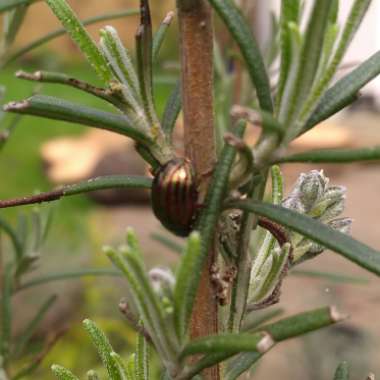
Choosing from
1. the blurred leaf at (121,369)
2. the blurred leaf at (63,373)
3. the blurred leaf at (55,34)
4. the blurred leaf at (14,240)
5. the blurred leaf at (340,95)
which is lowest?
the blurred leaf at (121,369)

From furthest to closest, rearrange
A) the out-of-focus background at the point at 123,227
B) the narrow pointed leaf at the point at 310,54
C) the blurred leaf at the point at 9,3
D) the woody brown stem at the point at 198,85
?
the out-of-focus background at the point at 123,227
the blurred leaf at the point at 9,3
the woody brown stem at the point at 198,85
the narrow pointed leaf at the point at 310,54

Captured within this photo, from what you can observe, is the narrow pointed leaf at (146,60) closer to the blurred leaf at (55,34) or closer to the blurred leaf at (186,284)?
the blurred leaf at (186,284)

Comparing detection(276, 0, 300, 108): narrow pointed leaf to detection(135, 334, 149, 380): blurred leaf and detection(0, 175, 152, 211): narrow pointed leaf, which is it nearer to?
detection(0, 175, 152, 211): narrow pointed leaf

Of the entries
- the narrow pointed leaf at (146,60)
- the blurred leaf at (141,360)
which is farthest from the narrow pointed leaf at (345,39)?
the blurred leaf at (141,360)

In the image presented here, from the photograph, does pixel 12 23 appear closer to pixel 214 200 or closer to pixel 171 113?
pixel 171 113

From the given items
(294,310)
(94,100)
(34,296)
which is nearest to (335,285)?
(294,310)

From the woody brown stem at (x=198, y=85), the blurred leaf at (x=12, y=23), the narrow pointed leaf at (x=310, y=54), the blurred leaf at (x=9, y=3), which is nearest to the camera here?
the narrow pointed leaf at (x=310, y=54)

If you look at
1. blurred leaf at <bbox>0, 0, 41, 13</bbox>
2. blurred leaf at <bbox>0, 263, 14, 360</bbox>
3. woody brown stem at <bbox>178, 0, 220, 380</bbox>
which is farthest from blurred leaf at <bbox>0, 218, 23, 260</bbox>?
woody brown stem at <bbox>178, 0, 220, 380</bbox>

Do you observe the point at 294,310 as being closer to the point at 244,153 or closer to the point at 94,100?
the point at 244,153
